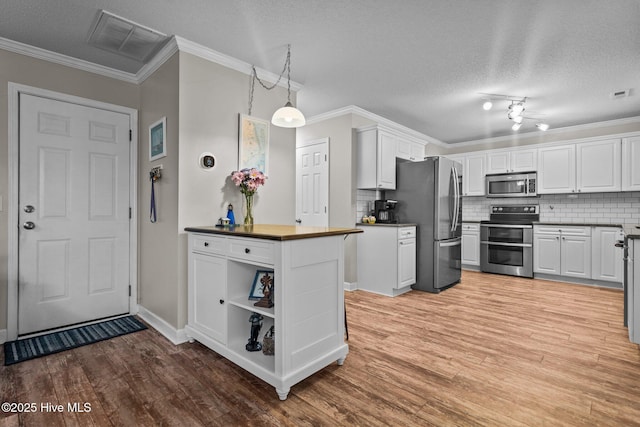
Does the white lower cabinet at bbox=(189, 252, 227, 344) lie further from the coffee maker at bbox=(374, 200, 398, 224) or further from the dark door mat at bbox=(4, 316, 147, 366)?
the coffee maker at bbox=(374, 200, 398, 224)

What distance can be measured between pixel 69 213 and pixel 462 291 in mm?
4626

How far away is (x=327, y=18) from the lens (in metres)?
2.39

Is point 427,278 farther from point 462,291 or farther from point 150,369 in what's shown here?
point 150,369

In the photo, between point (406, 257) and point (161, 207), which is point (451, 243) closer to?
point (406, 257)

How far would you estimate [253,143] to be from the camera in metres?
3.20

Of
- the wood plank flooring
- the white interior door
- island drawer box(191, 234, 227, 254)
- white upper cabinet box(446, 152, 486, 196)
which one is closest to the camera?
the wood plank flooring

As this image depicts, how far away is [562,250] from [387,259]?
2.97 m

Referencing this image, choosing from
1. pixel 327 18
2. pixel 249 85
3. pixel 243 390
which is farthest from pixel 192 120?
pixel 243 390

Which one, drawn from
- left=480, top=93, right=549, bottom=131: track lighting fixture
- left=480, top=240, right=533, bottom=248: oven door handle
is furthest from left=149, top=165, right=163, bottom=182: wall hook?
left=480, top=240, right=533, bottom=248: oven door handle

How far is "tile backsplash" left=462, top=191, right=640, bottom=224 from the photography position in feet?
16.2

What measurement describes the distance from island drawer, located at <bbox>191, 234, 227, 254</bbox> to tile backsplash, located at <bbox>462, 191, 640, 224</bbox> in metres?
5.54

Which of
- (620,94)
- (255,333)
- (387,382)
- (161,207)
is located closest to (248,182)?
(161,207)

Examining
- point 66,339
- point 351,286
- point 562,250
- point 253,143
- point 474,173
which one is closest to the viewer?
point 66,339

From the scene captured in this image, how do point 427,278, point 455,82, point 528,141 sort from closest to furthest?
point 455,82, point 427,278, point 528,141
